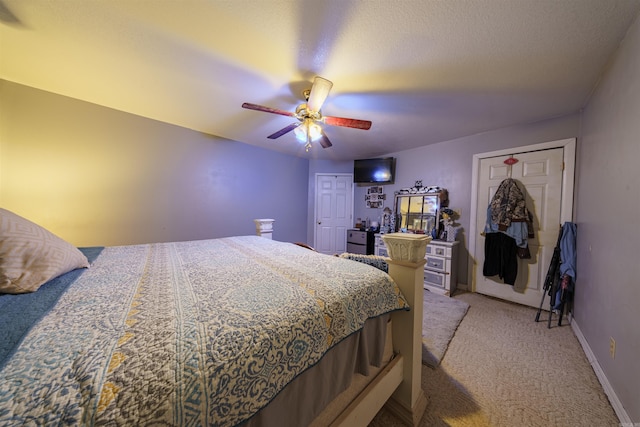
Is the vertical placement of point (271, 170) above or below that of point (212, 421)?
above

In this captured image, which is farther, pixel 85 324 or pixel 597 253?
pixel 597 253

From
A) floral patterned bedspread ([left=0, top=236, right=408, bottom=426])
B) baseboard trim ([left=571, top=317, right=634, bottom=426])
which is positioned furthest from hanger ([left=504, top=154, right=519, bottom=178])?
floral patterned bedspread ([left=0, top=236, right=408, bottom=426])

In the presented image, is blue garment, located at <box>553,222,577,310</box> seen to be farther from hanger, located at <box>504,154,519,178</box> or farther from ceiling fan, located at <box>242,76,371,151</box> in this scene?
ceiling fan, located at <box>242,76,371,151</box>

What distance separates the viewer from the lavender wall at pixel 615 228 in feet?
Result: 3.89

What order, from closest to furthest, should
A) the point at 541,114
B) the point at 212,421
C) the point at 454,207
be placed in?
the point at 212,421 → the point at 541,114 → the point at 454,207

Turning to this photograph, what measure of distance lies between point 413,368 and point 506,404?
718 millimetres

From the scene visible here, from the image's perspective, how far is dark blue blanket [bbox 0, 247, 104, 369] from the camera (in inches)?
21.8

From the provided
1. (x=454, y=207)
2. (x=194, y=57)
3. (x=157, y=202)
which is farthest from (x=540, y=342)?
(x=157, y=202)

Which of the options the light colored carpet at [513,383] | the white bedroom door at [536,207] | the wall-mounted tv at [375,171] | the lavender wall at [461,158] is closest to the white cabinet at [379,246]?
the lavender wall at [461,158]

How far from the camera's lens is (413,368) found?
1192mm

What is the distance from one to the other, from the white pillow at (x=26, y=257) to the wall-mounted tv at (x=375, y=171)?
391cm

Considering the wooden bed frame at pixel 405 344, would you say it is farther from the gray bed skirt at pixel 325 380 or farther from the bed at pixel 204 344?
the gray bed skirt at pixel 325 380

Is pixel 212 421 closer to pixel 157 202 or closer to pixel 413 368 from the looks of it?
pixel 413 368

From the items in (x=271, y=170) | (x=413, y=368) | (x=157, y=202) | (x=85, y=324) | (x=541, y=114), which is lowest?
(x=413, y=368)
